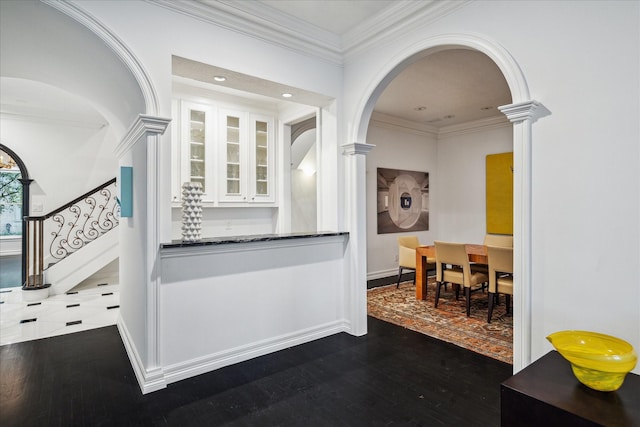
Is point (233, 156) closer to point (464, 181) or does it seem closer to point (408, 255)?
point (408, 255)

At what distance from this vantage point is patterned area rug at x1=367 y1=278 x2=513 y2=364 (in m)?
3.25

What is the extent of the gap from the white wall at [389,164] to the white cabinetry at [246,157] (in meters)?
1.96

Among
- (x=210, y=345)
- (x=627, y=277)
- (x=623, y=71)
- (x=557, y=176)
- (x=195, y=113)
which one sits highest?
(x=195, y=113)

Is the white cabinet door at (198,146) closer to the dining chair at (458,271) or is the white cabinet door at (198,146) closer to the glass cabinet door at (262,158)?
the glass cabinet door at (262,158)

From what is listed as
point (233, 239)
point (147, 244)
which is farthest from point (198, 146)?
point (147, 244)

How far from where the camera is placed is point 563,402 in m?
1.32

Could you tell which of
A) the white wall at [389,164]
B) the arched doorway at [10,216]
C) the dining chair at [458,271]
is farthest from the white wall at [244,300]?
the arched doorway at [10,216]

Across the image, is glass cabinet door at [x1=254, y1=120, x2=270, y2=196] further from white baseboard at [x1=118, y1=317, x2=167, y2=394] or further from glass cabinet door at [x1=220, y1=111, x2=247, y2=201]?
white baseboard at [x1=118, y1=317, x2=167, y2=394]

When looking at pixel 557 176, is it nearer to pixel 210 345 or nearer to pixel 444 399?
pixel 444 399

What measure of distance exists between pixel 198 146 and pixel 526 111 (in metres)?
3.61

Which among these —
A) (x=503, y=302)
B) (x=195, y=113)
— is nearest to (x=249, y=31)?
(x=195, y=113)

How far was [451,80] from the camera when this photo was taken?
4406 millimetres

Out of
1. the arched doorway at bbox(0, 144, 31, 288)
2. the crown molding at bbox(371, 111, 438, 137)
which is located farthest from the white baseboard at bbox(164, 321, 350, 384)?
the arched doorway at bbox(0, 144, 31, 288)

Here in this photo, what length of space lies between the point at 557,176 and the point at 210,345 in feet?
9.07
